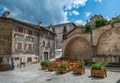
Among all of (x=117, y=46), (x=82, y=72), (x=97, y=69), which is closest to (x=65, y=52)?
(x=117, y=46)

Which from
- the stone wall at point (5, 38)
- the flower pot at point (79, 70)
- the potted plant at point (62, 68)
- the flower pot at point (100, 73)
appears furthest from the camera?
the stone wall at point (5, 38)

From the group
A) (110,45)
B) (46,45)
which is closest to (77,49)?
(46,45)

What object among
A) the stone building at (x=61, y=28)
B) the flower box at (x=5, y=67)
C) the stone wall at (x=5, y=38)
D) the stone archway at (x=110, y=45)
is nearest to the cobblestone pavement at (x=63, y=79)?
the stone archway at (x=110, y=45)

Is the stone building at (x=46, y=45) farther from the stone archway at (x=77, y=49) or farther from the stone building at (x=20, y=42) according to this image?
the stone archway at (x=77, y=49)

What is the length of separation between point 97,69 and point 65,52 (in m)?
18.6

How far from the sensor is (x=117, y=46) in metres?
24.8

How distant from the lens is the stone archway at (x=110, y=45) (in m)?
24.1

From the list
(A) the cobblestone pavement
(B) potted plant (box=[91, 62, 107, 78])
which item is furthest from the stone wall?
(B) potted plant (box=[91, 62, 107, 78])

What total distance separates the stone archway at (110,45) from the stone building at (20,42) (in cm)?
1321

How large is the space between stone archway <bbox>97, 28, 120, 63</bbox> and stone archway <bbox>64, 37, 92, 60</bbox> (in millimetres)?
3634

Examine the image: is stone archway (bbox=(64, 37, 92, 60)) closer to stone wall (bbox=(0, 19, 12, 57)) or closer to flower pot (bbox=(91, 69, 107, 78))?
stone wall (bbox=(0, 19, 12, 57))

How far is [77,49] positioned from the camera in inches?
1287

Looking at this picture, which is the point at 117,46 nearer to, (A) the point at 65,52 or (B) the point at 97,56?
(B) the point at 97,56

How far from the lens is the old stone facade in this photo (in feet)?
81.5
